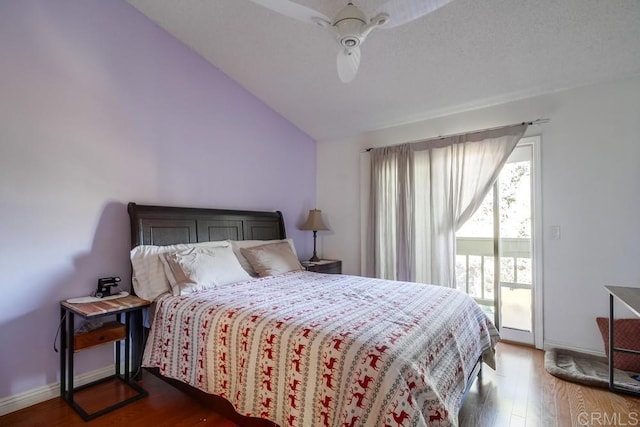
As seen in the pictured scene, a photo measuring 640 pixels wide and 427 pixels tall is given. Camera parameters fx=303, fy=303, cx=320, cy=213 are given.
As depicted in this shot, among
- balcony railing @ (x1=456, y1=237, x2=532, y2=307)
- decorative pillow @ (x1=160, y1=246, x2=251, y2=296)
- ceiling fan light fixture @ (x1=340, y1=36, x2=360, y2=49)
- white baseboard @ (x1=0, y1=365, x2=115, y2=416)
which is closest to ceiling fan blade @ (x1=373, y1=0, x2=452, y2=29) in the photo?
ceiling fan light fixture @ (x1=340, y1=36, x2=360, y2=49)

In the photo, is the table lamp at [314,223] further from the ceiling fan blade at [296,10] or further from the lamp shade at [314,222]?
the ceiling fan blade at [296,10]

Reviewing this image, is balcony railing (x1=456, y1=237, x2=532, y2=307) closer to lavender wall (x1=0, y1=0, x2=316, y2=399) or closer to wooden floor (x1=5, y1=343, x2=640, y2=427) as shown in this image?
wooden floor (x1=5, y1=343, x2=640, y2=427)

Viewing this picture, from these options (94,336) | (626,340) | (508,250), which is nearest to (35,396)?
(94,336)

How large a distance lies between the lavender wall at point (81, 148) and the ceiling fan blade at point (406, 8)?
212 cm

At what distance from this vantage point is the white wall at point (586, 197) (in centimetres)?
251

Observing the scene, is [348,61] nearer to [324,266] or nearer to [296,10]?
[296,10]

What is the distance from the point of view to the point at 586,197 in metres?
2.65

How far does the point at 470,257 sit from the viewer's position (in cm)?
332

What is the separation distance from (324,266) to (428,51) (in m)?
2.48

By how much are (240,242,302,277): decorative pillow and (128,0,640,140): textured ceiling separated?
1.77 m

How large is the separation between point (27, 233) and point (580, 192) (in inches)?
170

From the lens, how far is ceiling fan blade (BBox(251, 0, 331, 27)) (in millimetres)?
1534

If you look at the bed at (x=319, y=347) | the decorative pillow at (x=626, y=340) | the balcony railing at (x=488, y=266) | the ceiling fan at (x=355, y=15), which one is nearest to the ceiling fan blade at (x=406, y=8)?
the ceiling fan at (x=355, y=15)

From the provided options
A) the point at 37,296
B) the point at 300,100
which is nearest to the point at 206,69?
the point at 300,100
